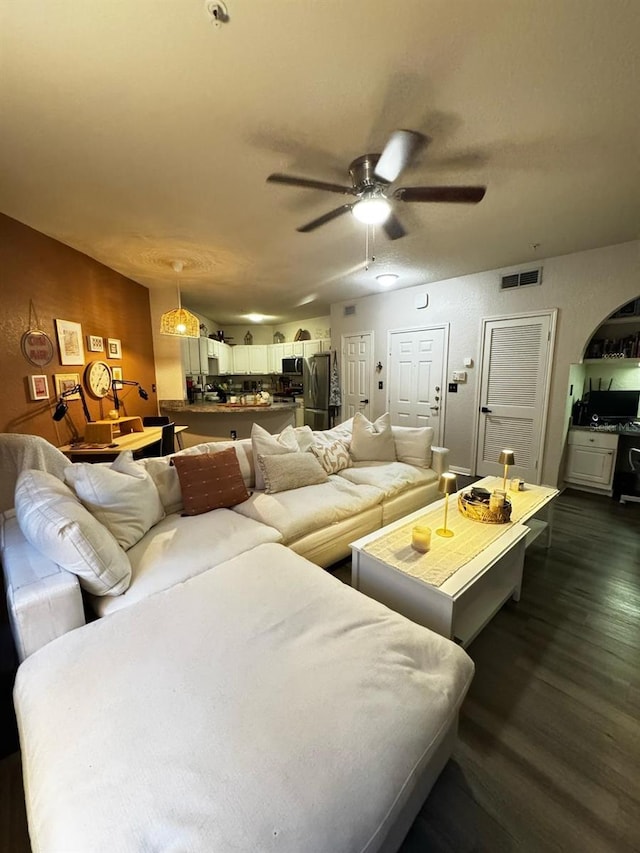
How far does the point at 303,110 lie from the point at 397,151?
19.4 inches

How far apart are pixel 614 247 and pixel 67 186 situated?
454 cm

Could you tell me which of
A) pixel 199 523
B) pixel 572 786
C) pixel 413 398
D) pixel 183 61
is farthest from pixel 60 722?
pixel 413 398

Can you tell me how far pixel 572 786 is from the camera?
1202mm

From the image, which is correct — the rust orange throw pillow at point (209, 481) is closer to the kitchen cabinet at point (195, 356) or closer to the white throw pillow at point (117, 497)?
the white throw pillow at point (117, 497)

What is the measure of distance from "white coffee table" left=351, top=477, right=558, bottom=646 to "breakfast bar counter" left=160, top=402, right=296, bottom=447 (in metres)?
3.21

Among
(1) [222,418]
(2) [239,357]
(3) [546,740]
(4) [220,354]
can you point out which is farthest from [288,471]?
(2) [239,357]

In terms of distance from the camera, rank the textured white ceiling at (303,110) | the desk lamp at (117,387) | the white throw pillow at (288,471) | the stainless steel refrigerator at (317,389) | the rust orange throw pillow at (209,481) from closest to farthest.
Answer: the textured white ceiling at (303,110), the rust orange throw pillow at (209,481), the white throw pillow at (288,471), the desk lamp at (117,387), the stainless steel refrigerator at (317,389)

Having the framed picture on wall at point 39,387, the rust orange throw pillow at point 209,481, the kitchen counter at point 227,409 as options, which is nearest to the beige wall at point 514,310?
the kitchen counter at point 227,409

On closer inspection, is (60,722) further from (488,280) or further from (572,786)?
(488,280)

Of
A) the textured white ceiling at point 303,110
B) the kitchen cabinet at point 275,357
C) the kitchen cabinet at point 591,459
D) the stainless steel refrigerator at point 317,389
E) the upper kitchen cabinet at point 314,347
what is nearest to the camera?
the textured white ceiling at point 303,110

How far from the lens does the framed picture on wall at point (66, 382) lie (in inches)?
122

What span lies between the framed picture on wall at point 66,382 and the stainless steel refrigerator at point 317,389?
368cm

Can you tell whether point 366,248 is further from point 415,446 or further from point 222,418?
point 222,418

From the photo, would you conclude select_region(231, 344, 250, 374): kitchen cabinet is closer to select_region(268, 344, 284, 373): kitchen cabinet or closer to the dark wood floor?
select_region(268, 344, 284, 373): kitchen cabinet
